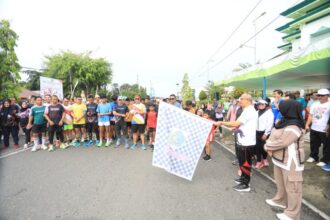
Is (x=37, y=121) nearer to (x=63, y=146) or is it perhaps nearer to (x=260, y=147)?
(x=63, y=146)

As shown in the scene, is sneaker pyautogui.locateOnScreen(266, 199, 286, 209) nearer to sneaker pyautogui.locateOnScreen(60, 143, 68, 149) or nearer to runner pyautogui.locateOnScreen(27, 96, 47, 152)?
sneaker pyautogui.locateOnScreen(60, 143, 68, 149)

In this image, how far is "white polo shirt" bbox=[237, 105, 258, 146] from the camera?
3912mm

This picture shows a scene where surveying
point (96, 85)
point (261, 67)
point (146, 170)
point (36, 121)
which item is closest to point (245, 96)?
point (146, 170)

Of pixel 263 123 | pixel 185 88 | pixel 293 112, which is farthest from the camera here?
pixel 185 88

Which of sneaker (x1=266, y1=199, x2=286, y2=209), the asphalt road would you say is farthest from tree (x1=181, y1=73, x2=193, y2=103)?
sneaker (x1=266, y1=199, x2=286, y2=209)

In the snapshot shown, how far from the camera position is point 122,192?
13.3ft

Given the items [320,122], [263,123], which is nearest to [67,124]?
[263,123]

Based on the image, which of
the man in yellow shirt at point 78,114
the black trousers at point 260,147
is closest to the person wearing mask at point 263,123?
the black trousers at point 260,147

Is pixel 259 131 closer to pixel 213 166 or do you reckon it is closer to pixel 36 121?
pixel 213 166

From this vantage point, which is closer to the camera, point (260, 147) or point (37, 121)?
point (260, 147)

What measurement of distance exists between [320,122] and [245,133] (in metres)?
2.80

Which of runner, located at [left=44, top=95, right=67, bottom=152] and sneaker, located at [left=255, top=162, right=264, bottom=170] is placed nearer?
sneaker, located at [left=255, top=162, right=264, bottom=170]

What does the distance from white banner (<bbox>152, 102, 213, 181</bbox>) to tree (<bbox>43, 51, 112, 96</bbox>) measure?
95.5 feet

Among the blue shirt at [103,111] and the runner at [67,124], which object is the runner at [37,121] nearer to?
the runner at [67,124]
